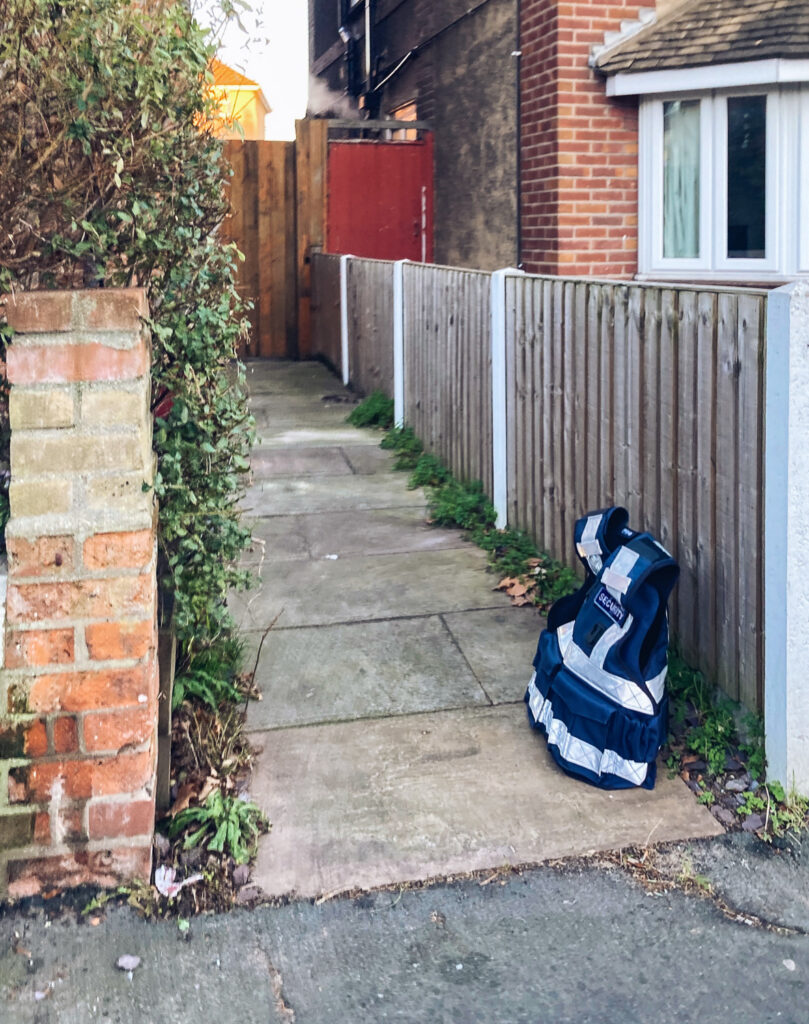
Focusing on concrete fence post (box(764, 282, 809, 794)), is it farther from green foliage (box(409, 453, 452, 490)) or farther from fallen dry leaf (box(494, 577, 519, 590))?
green foliage (box(409, 453, 452, 490))

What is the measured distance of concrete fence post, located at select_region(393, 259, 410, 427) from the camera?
29.2ft

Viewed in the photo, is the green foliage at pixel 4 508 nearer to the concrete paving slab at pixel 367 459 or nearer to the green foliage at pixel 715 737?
the green foliage at pixel 715 737

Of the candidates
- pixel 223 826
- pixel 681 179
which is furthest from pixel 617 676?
pixel 681 179

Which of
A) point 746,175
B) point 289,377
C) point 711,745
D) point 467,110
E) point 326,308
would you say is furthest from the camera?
point 326,308

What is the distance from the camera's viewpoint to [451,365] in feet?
24.4

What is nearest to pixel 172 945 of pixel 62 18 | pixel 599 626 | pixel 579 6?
pixel 599 626

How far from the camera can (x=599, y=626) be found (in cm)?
367

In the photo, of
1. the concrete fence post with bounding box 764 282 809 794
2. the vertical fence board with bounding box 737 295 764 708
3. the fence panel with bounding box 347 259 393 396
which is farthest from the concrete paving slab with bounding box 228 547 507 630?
the fence panel with bounding box 347 259 393 396

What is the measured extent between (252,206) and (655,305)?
9.63 meters

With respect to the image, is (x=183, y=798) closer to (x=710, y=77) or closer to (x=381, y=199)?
(x=710, y=77)

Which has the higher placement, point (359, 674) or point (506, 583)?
point (506, 583)

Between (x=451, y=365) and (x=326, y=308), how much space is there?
559cm

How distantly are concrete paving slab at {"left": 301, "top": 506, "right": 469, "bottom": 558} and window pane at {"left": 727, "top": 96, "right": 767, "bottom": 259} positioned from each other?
12.3 feet

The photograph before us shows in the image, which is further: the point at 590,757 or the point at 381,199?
the point at 381,199
